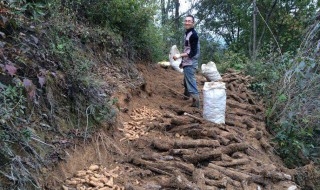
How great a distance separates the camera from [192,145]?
12.9 feet

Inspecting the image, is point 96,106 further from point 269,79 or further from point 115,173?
point 269,79

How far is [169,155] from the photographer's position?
3736mm

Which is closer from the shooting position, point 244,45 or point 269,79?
point 269,79

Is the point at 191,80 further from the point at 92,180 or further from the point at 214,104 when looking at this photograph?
the point at 92,180

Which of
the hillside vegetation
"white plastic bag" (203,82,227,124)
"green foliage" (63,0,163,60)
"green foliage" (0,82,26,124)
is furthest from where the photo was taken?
"green foliage" (63,0,163,60)

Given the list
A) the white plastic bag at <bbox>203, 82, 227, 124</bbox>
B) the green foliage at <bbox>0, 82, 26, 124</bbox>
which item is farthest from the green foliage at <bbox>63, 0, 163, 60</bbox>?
the green foliage at <bbox>0, 82, 26, 124</bbox>

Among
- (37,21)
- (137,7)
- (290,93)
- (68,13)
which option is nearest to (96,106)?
(37,21)

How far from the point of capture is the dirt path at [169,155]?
313 centimetres

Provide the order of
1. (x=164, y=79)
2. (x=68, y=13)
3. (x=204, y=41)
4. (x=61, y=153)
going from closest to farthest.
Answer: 1. (x=61, y=153)
2. (x=68, y=13)
3. (x=164, y=79)
4. (x=204, y=41)

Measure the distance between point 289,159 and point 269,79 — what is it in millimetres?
2931

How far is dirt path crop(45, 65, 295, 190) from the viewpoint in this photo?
123 inches

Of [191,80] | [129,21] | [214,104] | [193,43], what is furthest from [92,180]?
[129,21]

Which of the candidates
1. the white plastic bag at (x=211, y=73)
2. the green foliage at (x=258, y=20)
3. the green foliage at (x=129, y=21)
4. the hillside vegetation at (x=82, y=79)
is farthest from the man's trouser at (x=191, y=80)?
the green foliage at (x=258, y=20)

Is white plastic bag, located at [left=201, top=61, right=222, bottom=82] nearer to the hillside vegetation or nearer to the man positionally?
the hillside vegetation
